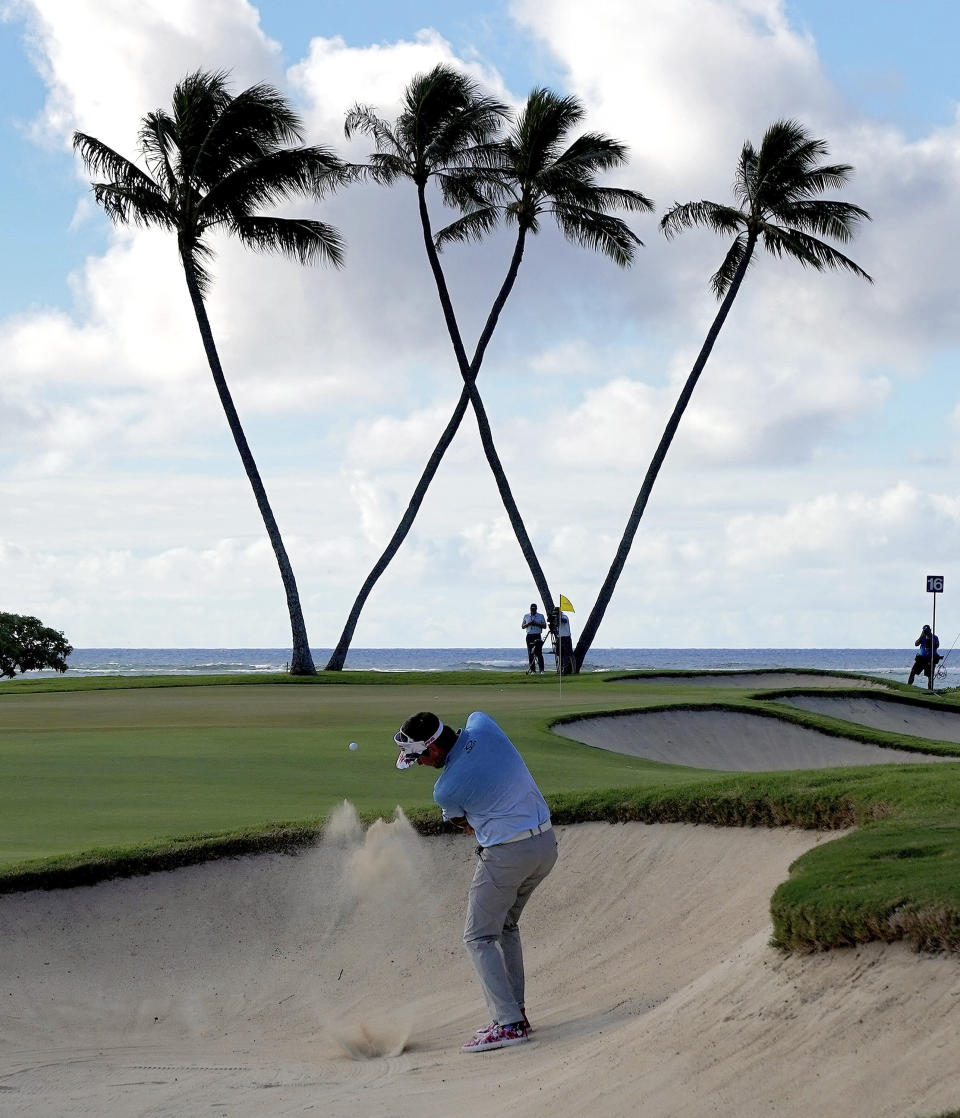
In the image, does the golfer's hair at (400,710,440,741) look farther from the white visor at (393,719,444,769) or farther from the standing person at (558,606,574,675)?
the standing person at (558,606,574,675)

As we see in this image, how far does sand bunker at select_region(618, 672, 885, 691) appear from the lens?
36.0 m

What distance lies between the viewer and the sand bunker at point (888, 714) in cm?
2778

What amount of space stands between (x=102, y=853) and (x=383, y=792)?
3.86 m

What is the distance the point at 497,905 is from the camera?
300 inches

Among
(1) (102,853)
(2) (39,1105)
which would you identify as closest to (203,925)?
(1) (102,853)

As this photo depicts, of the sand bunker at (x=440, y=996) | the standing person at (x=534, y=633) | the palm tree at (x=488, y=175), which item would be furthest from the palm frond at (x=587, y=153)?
the sand bunker at (x=440, y=996)

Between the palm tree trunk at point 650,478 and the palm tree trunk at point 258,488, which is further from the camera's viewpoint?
the palm tree trunk at point 650,478

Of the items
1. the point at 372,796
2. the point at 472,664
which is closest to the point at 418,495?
the point at 372,796

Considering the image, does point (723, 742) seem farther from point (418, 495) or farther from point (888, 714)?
point (418, 495)

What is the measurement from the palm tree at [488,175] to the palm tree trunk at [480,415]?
32 millimetres

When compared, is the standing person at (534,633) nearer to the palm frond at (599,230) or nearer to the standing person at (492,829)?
the palm frond at (599,230)

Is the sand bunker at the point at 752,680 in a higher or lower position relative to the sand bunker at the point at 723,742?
higher

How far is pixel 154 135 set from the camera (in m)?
35.5

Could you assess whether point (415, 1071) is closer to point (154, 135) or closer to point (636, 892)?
point (636, 892)
